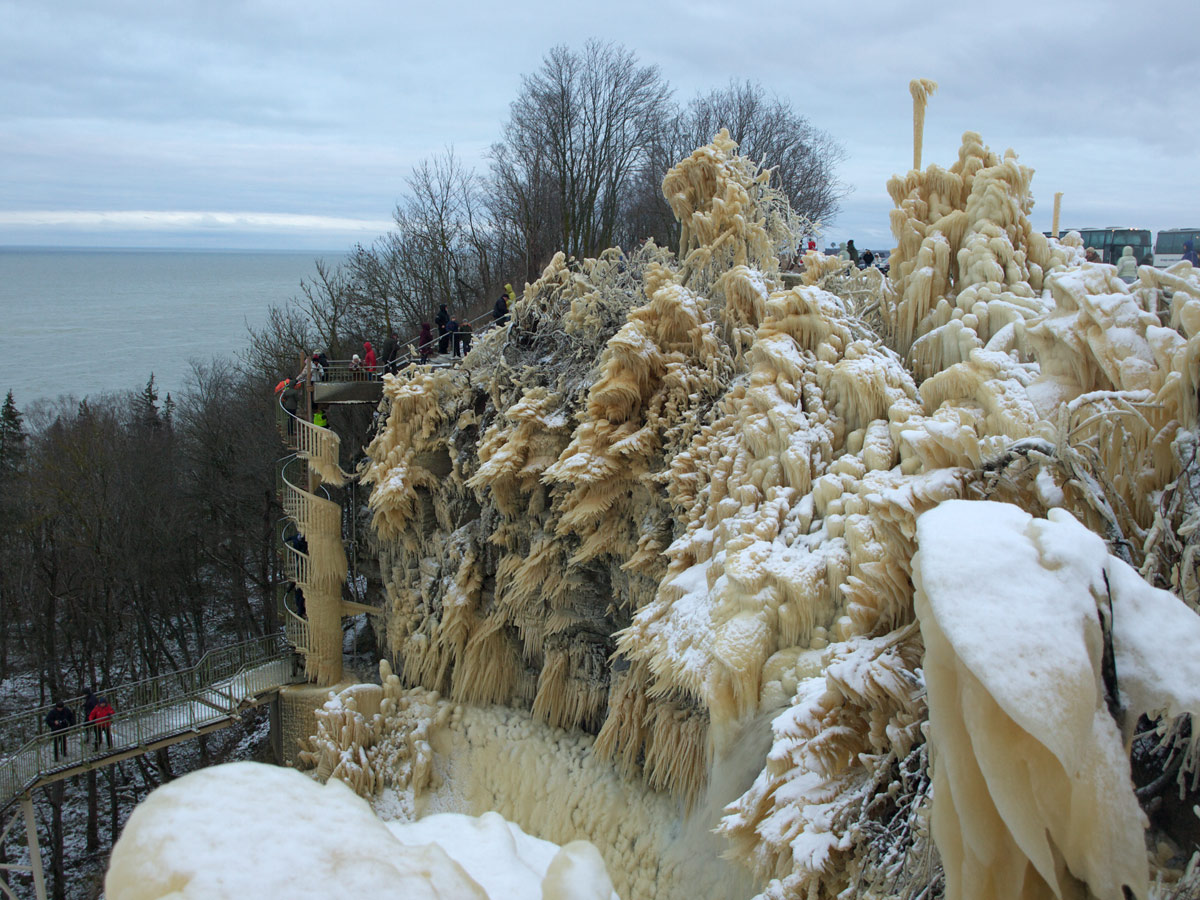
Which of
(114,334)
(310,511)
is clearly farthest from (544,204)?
(114,334)

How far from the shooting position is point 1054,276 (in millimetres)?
6250

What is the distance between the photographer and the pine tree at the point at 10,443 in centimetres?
2462

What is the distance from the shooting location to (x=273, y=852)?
6.41 ft

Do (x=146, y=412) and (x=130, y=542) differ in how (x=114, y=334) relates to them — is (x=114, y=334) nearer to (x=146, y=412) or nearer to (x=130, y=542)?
(x=146, y=412)

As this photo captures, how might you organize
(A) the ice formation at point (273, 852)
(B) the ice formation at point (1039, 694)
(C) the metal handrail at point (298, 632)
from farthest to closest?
(C) the metal handrail at point (298, 632) < (B) the ice formation at point (1039, 694) < (A) the ice formation at point (273, 852)

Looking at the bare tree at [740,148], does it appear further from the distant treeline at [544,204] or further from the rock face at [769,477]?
the rock face at [769,477]

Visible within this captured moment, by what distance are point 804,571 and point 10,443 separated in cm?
2938

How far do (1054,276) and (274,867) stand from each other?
639 cm

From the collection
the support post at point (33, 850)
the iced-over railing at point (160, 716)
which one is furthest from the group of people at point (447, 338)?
the support post at point (33, 850)

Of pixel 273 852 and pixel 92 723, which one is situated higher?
pixel 273 852

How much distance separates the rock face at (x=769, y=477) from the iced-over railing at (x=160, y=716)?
2.59m

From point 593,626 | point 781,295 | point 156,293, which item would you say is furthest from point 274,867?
point 156,293

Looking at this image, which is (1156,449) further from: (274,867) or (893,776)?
(274,867)

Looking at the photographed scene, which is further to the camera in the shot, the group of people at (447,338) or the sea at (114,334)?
the sea at (114,334)
